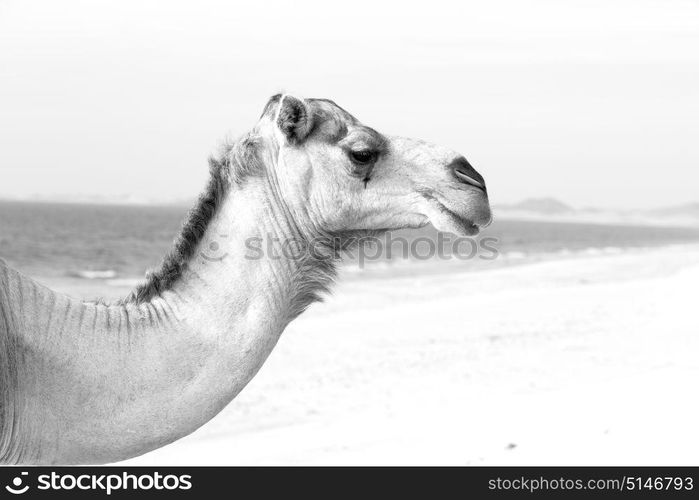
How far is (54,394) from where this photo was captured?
3.15 meters

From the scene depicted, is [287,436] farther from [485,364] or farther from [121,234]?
[121,234]

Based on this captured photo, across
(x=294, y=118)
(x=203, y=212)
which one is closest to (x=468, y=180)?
(x=294, y=118)

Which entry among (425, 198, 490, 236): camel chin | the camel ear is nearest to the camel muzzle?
(425, 198, 490, 236): camel chin

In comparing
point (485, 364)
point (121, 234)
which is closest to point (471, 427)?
point (485, 364)

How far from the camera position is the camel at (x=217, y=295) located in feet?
10.4

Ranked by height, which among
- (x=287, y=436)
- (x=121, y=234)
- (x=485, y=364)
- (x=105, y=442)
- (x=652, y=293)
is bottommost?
(x=105, y=442)

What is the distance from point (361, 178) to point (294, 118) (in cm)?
40

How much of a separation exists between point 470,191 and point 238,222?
103 cm

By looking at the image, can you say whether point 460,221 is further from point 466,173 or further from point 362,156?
point 362,156

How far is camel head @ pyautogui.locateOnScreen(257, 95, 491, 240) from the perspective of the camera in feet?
11.4

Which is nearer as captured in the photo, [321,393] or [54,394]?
[54,394]

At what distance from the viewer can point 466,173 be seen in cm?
350

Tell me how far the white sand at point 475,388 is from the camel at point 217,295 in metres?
4.48

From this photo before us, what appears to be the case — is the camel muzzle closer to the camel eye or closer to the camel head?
the camel head
